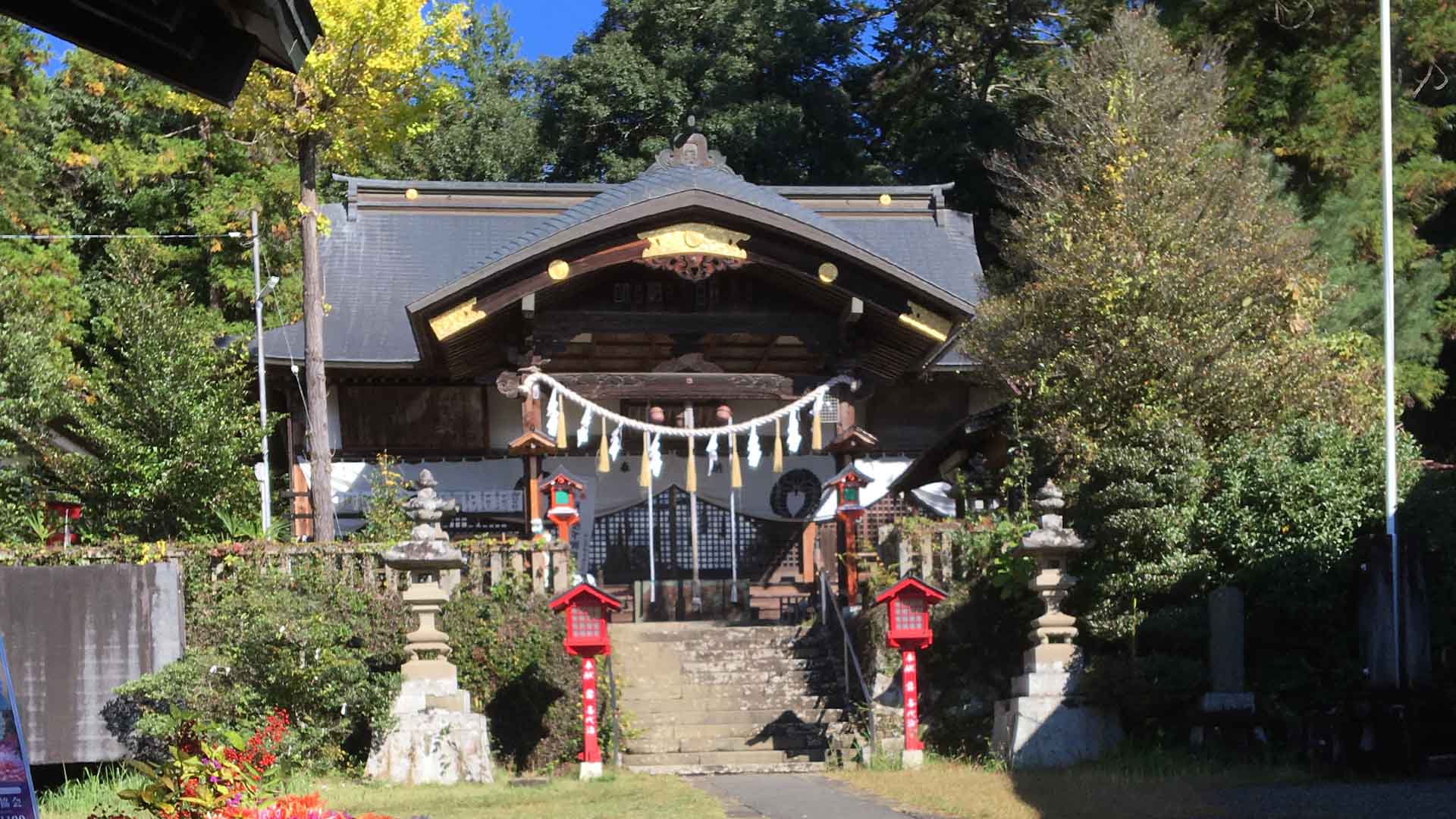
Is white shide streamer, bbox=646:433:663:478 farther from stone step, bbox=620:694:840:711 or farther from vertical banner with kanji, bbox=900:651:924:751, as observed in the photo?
vertical banner with kanji, bbox=900:651:924:751

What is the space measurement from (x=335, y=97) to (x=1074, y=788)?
1145 cm

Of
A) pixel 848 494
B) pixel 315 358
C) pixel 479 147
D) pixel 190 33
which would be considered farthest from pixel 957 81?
pixel 190 33

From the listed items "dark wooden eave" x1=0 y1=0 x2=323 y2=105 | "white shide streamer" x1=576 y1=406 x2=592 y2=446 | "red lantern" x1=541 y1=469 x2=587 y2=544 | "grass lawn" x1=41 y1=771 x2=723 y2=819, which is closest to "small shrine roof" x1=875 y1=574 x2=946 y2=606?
"grass lawn" x1=41 y1=771 x2=723 y2=819

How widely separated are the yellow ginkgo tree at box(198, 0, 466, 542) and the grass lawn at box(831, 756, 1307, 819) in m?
8.00

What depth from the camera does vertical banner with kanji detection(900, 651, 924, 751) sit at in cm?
1421

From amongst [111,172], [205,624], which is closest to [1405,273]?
[205,624]

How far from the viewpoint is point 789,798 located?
12.4 metres

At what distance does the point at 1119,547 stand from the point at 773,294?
690 cm

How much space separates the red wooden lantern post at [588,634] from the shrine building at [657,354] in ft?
17.8

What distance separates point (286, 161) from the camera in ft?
103

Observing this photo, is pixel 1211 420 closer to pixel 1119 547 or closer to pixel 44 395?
pixel 1119 547

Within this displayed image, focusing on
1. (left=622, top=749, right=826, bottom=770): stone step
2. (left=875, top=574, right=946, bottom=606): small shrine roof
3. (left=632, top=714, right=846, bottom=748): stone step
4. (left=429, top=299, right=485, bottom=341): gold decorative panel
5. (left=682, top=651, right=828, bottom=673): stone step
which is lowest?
(left=622, top=749, right=826, bottom=770): stone step

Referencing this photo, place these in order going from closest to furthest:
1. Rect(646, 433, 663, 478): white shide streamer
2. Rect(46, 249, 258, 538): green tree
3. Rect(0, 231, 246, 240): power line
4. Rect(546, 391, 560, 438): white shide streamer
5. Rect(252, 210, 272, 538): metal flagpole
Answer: Rect(546, 391, 560, 438): white shide streamer, Rect(46, 249, 258, 538): green tree, Rect(646, 433, 663, 478): white shide streamer, Rect(252, 210, 272, 538): metal flagpole, Rect(0, 231, 246, 240): power line

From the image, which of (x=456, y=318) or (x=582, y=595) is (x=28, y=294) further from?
(x=582, y=595)
